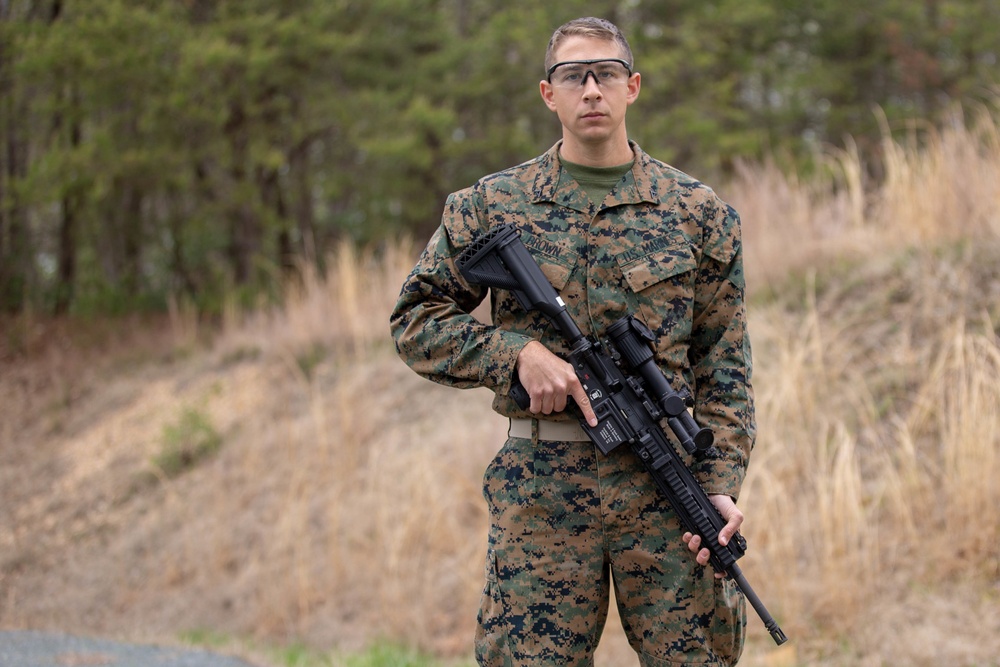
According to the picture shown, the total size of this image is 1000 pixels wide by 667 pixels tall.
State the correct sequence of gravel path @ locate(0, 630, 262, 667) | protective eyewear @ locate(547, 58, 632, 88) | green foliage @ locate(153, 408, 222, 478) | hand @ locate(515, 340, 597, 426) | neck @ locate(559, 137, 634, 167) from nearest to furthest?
hand @ locate(515, 340, 597, 426) < protective eyewear @ locate(547, 58, 632, 88) < neck @ locate(559, 137, 634, 167) < gravel path @ locate(0, 630, 262, 667) < green foliage @ locate(153, 408, 222, 478)

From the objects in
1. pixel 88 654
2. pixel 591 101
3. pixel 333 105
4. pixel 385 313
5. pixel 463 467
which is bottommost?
pixel 463 467

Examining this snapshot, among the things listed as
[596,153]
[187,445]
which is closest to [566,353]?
[596,153]

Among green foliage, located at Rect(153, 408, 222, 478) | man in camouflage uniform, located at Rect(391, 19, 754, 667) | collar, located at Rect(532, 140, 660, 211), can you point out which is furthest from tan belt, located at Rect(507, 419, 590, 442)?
green foliage, located at Rect(153, 408, 222, 478)

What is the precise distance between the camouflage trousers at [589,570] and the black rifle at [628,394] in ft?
0.23

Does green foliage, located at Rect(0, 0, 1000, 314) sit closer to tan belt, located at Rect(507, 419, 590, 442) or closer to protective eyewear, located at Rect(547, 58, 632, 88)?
protective eyewear, located at Rect(547, 58, 632, 88)

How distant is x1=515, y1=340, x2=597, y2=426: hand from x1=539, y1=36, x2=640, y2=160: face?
1.91ft

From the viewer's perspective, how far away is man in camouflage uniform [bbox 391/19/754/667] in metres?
2.53

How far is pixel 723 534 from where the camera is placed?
2492 millimetres

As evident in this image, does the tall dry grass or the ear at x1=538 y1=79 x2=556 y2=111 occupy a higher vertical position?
the ear at x1=538 y1=79 x2=556 y2=111

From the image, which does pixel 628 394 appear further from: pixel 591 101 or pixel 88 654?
pixel 88 654

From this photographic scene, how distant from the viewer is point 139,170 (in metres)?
13.2

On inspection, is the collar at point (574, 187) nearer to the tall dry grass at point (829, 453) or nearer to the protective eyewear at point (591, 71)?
the protective eyewear at point (591, 71)

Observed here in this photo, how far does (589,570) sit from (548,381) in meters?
0.53

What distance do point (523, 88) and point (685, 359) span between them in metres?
14.0
